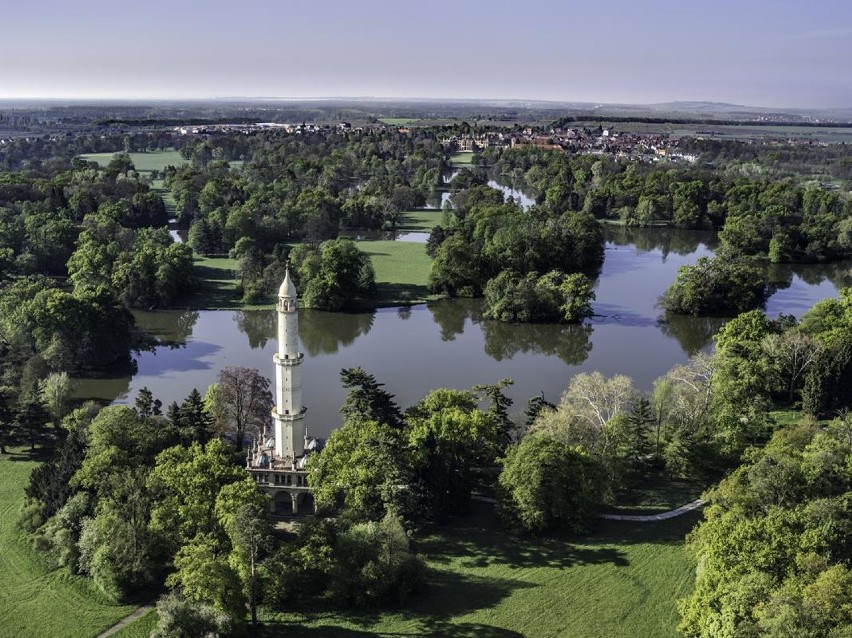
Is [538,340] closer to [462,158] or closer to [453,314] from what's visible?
[453,314]

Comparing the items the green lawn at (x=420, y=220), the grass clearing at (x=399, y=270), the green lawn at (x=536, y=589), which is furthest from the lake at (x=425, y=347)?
the green lawn at (x=420, y=220)

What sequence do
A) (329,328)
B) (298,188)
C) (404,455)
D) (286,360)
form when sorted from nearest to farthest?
(404,455), (286,360), (329,328), (298,188)

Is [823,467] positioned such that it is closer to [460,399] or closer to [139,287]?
[460,399]

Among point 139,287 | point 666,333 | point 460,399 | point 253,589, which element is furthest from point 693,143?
point 253,589

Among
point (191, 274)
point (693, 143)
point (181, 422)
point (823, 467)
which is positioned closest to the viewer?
point (823, 467)

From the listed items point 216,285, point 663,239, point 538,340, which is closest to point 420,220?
point 663,239

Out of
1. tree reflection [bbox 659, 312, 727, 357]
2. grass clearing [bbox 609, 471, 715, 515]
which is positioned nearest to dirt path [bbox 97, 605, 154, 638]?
grass clearing [bbox 609, 471, 715, 515]
